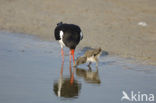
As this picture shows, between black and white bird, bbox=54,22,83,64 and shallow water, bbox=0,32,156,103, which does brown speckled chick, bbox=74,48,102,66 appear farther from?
black and white bird, bbox=54,22,83,64

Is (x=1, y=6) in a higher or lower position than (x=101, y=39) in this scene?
higher

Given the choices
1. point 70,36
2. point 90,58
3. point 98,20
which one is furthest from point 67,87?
point 98,20

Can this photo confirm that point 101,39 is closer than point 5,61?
No

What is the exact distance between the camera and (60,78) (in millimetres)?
9336

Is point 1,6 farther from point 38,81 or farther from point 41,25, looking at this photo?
point 38,81

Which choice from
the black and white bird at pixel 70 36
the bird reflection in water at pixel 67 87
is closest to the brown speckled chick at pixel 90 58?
the black and white bird at pixel 70 36

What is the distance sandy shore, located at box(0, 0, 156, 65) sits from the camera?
1316 cm

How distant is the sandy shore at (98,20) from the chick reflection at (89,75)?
6.58 feet

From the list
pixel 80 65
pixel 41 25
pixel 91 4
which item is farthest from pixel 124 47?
pixel 91 4

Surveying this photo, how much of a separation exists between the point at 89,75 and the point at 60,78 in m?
0.76

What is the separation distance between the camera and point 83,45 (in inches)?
517

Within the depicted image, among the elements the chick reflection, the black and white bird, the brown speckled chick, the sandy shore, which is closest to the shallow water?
the chick reflection

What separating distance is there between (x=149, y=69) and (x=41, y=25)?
18.8 ft

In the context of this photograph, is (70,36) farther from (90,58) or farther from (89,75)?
→ (89,75)
